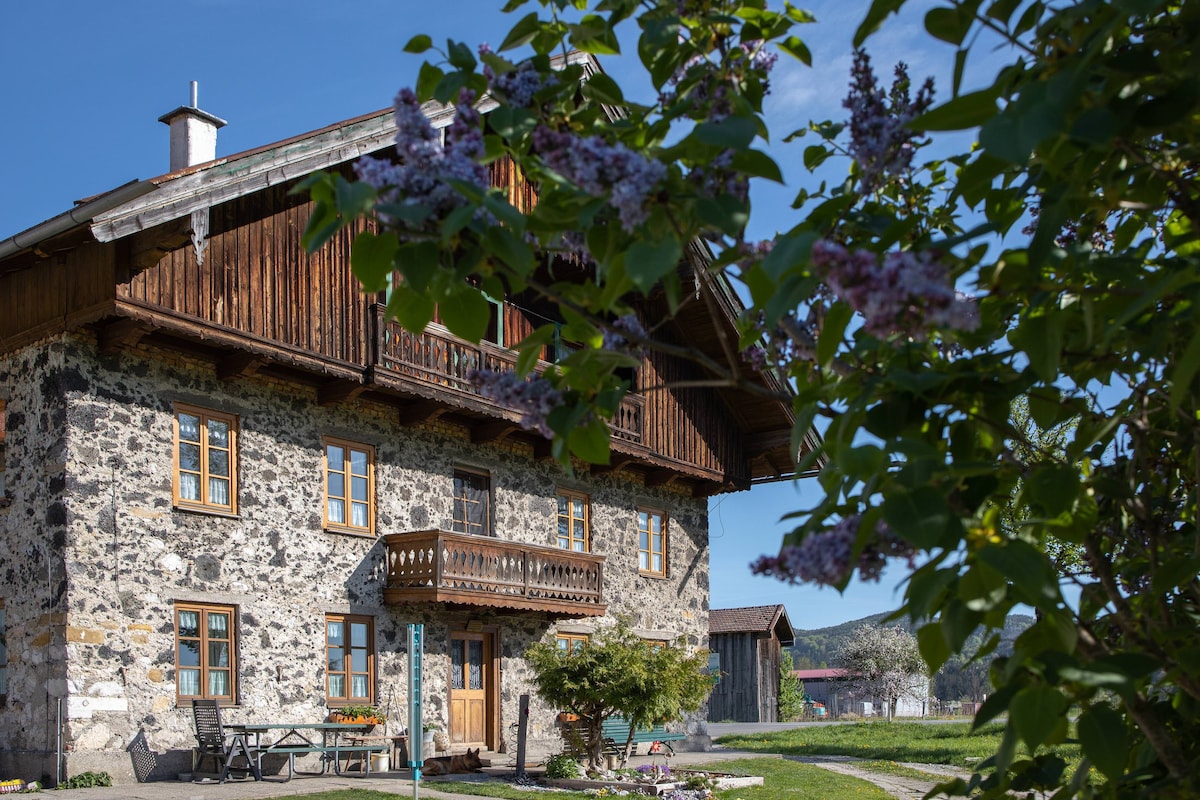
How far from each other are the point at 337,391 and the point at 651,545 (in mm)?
8010

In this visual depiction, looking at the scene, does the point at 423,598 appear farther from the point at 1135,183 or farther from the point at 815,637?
the point at 815,637

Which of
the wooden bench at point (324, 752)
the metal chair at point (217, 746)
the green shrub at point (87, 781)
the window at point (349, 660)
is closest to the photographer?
the green shrub at point (87, 781)

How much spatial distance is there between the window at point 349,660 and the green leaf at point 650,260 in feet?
46.7

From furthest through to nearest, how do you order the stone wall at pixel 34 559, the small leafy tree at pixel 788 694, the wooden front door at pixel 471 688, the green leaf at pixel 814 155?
the small leafy tree at pixel 788 694, the wooden front door at pixel 471 688, the stone wall at pixel 34 559, the green leaf at pixel 814 155

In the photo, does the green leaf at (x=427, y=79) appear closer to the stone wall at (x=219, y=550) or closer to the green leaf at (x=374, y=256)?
the green leaf at (x=374, y=256)

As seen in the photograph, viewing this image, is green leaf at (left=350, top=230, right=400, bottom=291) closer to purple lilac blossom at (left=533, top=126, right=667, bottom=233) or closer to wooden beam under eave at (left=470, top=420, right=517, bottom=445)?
purple lilac blossom at (left=533, top=126, right=667, bottom=233)

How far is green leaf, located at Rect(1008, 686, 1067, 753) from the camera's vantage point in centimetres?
165

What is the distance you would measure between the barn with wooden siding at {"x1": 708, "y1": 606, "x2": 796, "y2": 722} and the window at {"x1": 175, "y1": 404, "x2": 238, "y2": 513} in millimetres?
23499

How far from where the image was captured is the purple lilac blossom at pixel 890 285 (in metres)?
1.58

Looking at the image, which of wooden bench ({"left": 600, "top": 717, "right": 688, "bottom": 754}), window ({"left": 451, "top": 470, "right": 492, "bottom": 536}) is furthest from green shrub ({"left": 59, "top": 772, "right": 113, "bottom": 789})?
window ({"left": 451, "top": 470, "right": 492, "bottom": 536})

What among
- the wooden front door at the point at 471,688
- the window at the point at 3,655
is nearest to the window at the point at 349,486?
the wooden front door at the point at 471,688

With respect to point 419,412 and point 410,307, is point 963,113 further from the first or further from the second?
point 419,412

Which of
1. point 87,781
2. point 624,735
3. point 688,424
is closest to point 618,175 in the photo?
point 87,781

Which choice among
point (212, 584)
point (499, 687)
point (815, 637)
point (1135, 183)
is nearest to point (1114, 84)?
point (1135, 183)
